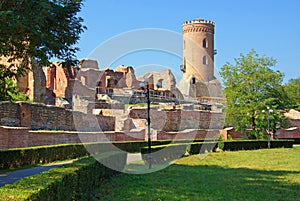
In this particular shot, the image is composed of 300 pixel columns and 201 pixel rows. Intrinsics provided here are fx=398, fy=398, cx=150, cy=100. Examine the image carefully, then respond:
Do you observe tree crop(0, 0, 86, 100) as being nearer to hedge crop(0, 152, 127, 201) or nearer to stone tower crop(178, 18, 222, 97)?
hedge crop(0, 152, 127, 201)

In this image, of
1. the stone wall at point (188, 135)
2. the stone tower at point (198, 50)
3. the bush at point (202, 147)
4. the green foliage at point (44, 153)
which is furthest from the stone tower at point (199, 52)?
the green foliage at point (44, 153)

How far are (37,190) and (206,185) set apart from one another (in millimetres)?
6777

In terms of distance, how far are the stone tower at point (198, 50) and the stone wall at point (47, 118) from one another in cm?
3841

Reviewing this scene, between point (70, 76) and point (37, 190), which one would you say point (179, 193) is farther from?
point (70, 76)

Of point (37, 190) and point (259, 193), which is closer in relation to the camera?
point (37, 190)

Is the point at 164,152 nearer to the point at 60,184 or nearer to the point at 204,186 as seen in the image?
the point at 204,186

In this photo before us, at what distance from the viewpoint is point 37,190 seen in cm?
579

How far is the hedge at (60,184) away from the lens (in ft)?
18.5

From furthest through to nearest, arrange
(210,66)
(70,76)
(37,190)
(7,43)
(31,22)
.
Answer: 1. (210,66)
2. (70,76)
3. (7,43)
4. (31,22)
5. (37,190)

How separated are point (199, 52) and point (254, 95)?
34233 mm

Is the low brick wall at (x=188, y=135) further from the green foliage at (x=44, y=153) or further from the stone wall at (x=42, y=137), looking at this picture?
the green foliage at (x=44, y=153)

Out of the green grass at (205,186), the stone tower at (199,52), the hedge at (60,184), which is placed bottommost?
the green grass at (205,186)

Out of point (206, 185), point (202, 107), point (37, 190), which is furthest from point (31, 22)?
point (202, 107)

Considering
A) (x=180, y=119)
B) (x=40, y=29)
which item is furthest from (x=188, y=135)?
(x=40, y=29)
